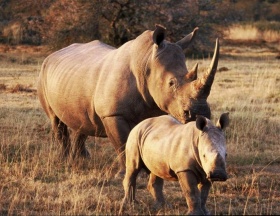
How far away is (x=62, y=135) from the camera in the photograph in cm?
1080

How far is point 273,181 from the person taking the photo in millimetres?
8891

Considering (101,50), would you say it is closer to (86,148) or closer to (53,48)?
(86,148)

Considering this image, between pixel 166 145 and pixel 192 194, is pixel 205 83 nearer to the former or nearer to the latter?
pixel 166 145

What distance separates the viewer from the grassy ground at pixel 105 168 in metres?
7.53

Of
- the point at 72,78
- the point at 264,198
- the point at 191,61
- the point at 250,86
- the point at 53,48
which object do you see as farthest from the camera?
the point at 53,48

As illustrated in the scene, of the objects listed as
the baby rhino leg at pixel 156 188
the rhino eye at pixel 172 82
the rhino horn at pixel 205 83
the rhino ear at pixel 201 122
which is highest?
the rhino ear at pixel 201 122

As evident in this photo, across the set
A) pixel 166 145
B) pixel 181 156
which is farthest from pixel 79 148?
pixel 181 156

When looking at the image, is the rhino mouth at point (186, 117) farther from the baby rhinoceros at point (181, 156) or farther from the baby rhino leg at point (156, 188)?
the baby rhino leg at point (156, 188)

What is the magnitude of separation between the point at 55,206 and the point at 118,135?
1700 mm

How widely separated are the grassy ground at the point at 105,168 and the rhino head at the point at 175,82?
2.68ft

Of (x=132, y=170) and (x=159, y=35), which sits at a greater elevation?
(x=159, y=35)

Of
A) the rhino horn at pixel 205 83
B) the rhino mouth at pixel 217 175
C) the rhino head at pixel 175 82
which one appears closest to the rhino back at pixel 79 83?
the rhino head at pixel 175 82

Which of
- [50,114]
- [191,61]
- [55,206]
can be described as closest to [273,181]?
[55,206]

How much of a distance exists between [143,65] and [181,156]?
2.27 metres
